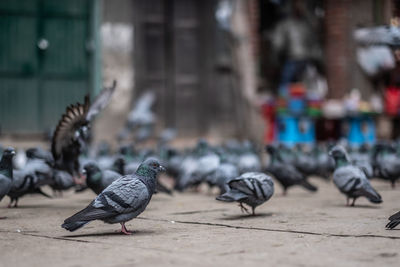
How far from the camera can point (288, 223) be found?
6.28 meters

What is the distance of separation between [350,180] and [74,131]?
113 inches

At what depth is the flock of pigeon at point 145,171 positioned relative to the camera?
18.2 ft

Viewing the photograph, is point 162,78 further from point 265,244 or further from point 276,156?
point 265,244

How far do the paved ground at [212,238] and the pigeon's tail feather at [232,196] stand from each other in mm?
189

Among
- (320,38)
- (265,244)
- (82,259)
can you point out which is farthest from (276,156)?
(320,38)

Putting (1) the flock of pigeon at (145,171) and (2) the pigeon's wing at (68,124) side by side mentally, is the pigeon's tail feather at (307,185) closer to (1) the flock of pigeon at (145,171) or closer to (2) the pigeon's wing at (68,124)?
(1) the flock of pigeon at (145,171)

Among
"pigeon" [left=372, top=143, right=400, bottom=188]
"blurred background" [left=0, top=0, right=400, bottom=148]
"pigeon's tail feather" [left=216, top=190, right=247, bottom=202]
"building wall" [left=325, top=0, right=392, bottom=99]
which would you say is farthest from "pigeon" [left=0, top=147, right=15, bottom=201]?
"building wall" [left=325, top=0, right=392, bottom=99]

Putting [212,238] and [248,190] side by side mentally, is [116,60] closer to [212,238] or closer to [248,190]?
[248,190]

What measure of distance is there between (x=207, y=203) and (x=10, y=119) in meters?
6.82

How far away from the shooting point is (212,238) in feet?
17.6

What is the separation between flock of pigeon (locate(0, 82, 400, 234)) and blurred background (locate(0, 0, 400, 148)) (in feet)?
7.08

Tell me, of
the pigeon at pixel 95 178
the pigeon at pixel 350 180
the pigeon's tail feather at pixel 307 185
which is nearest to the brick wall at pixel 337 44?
the pigeon's tail feather at pixel 307 185

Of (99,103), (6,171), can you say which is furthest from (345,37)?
(6,171)

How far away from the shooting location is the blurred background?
14234mm
